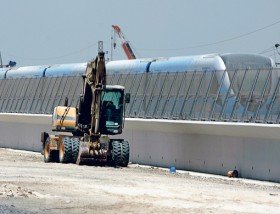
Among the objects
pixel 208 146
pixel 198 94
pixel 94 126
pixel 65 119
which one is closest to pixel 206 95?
pixel 198 94

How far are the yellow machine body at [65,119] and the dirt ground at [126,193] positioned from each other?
25.8 feet

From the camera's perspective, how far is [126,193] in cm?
2525

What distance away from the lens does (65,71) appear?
62.2 metres

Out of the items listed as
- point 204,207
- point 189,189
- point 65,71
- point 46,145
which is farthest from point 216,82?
point 65,71

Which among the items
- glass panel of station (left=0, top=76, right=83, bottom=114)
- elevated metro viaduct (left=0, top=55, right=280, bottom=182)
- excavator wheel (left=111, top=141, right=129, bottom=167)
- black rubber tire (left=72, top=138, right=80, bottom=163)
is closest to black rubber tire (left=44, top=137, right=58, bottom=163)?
black rubber tire (left=72, top=138, right=80, bottom=163)

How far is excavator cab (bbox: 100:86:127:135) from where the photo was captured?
40938 millimetres

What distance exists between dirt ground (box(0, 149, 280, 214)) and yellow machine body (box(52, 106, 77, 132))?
7872mm

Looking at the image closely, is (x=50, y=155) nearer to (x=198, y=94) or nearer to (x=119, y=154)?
(x=119, y=154)

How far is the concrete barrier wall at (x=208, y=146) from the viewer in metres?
33.2

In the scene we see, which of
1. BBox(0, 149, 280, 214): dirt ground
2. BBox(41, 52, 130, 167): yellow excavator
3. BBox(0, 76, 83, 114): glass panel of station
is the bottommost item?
BBox(0, 149, 280, 214): dirt ground

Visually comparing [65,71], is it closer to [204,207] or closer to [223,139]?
[223,139]

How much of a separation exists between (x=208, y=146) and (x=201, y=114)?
100 inches

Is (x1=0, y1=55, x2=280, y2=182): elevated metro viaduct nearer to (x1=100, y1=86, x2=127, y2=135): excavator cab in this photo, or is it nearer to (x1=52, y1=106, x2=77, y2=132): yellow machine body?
(x1=100, y1=86, x2=127, y2=135): excavator cab

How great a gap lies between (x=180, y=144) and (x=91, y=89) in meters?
4.56
